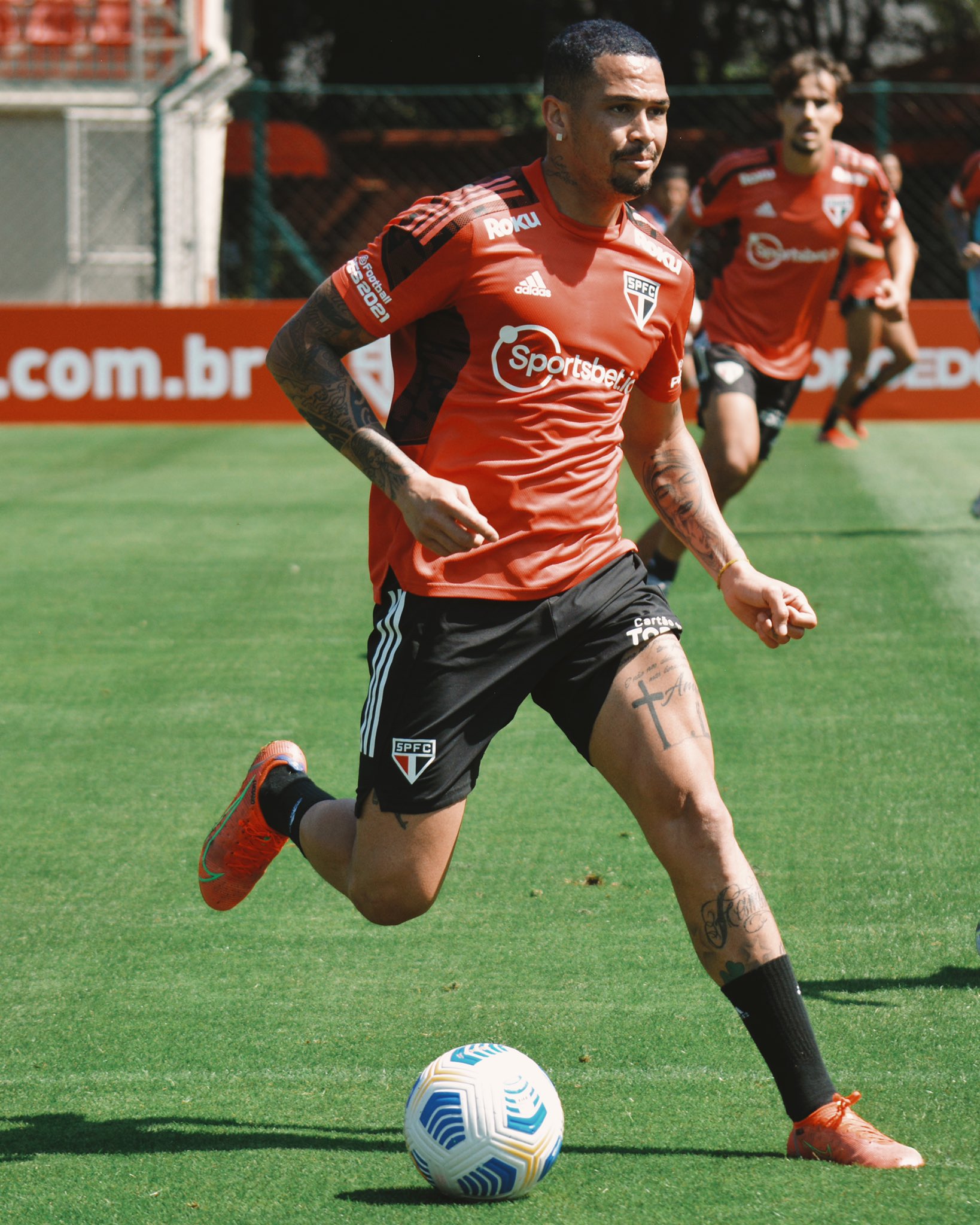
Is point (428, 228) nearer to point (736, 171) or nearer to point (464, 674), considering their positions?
point (464, 674)

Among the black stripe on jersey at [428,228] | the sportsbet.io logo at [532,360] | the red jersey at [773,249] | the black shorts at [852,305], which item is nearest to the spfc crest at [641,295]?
the sportsbet.io logo at [532,360]

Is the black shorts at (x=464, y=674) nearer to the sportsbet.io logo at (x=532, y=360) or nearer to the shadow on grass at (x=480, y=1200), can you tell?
the sportsbet.io logo at (x=532, y=360)

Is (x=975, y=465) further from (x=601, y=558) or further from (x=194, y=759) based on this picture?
(x=601, y=558)

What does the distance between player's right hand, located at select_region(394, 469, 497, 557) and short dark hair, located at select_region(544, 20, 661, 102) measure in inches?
34.9

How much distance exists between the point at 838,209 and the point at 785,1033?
6.20 meters

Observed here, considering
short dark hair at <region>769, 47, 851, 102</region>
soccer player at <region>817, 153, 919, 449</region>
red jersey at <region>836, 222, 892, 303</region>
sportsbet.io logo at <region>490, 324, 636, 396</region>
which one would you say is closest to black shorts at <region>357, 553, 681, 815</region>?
sportsbet.io logo at <region>490, 324, 636, 396</region>

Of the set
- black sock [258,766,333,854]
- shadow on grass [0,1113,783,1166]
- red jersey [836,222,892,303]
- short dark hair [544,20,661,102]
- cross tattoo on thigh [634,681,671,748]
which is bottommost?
red jersey [836,222,892,303]

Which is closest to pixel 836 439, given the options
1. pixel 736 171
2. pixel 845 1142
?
pixel 736 171

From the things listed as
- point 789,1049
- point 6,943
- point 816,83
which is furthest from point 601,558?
point 816,83

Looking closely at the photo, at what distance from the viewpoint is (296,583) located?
30.4 ft

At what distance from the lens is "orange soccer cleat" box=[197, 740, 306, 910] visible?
4.18 meters

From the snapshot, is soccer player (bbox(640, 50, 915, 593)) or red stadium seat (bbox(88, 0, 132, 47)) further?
red stadium seat (bbox(88, 0, 132, 47))

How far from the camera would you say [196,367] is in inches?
656

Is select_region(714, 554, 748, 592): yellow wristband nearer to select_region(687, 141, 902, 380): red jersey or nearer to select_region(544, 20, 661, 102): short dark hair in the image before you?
select_region(544, 20, 661, 102): short dark hair
